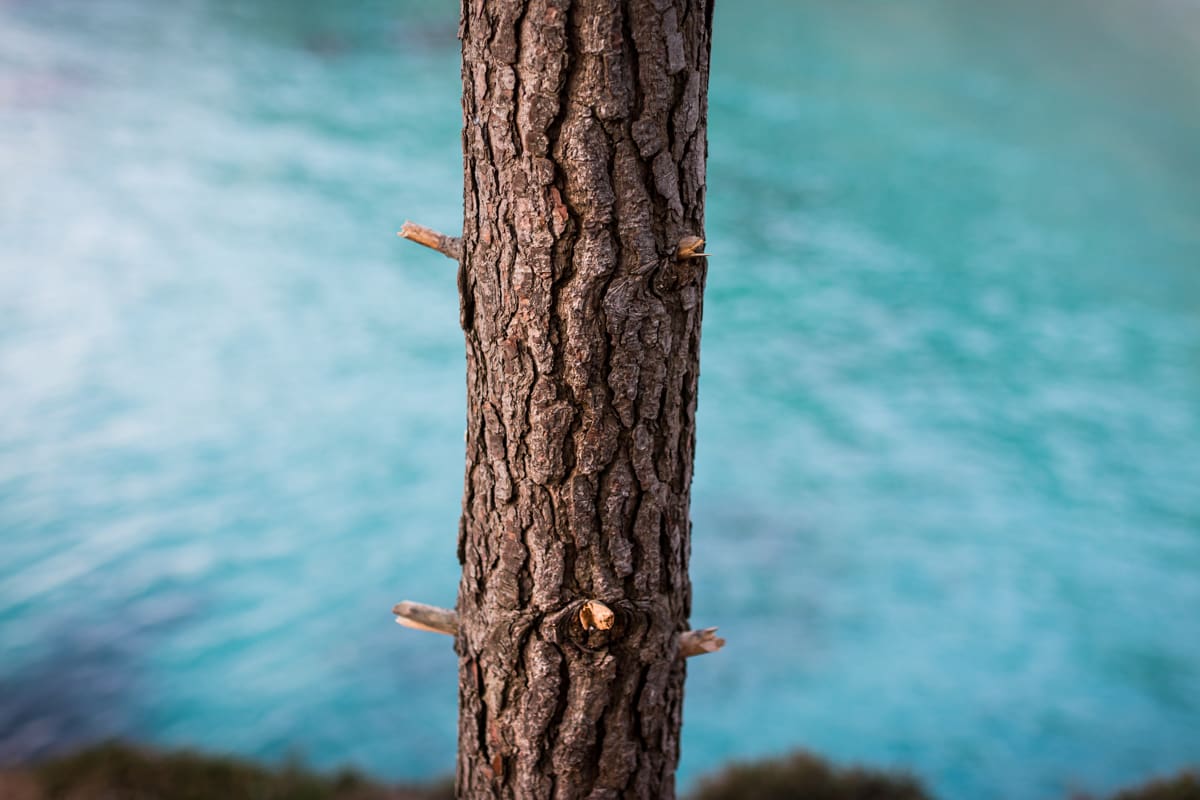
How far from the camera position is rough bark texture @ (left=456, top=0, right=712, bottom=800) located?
119cm

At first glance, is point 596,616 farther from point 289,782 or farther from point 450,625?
point 289,782

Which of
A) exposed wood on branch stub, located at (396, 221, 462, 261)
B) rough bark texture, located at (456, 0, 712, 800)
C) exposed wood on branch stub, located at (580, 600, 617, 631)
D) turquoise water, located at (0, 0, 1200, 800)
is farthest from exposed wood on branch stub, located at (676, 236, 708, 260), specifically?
turquoise water, located at (0, 0, 1200, 800)

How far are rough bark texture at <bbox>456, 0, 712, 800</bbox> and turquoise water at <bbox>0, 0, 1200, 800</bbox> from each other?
304 centimetres

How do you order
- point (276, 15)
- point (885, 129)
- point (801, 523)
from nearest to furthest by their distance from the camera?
point (801, 523), point (885, 129), point (276, 15)

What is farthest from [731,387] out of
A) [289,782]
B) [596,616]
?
[596,616]

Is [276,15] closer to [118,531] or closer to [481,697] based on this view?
[118,531]

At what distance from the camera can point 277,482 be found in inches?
225

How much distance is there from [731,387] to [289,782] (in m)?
4.22

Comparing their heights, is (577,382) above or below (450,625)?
above

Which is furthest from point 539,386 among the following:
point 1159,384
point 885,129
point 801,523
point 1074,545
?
point 885,129

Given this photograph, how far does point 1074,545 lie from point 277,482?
187 inches

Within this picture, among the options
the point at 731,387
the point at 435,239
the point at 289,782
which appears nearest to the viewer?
the point at 435,239

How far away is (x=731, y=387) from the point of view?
268 inches

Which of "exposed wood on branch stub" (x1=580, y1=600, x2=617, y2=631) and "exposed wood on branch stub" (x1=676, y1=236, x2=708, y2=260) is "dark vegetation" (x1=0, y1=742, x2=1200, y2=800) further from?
"exposed wood on branch stub" (x1=676, y1=236, x2=708, y2=260)
